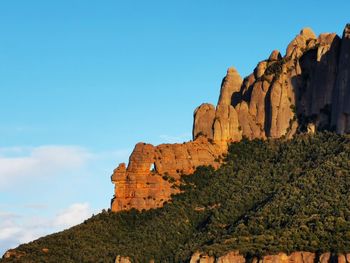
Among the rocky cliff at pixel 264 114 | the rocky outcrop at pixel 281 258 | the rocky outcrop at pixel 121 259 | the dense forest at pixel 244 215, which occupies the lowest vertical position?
the rocky outcrop at pixel 281 258

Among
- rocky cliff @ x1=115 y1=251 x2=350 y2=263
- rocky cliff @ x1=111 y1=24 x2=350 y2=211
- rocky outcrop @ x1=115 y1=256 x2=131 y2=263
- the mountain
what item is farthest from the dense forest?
rocky cliff @ x1=111 y1=24 x2=350 y2=211

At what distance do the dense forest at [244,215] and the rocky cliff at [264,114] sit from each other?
2.28 meters

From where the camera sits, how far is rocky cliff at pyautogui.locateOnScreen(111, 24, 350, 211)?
172 meters

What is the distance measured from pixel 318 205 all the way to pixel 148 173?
A: 33612 mm

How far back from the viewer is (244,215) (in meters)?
155

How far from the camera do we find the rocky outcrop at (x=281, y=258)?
436 feet

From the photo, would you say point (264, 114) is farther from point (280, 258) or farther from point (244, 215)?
point (280, 258)

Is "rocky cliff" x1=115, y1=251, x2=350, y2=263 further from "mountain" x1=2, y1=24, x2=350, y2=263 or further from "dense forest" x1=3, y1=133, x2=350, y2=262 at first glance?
"dense forest" x1=3, y1=133, x2=350, y2=262

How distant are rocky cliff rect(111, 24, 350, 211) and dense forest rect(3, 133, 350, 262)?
7.47 feet

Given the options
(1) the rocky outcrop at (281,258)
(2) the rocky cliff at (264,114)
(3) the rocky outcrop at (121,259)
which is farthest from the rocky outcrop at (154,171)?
(1) the rocky outcrop at (281,258)

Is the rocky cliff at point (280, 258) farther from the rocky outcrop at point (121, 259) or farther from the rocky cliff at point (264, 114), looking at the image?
the rocky cliff at point (264, 114)

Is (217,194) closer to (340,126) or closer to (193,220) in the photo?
(193,220)

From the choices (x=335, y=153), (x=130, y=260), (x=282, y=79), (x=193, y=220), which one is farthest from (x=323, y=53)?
(x=130, y=260)

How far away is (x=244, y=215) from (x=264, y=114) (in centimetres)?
3175
